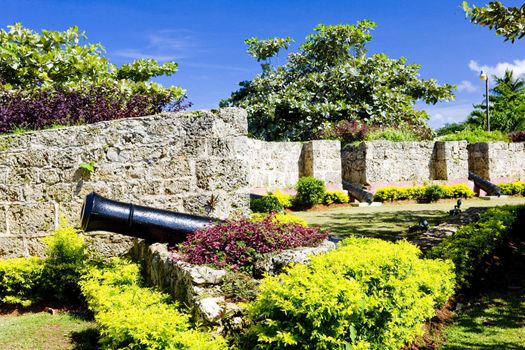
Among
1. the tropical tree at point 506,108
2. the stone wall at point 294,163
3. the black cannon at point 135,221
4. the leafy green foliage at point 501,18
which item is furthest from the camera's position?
the tropical tree at point 506,108

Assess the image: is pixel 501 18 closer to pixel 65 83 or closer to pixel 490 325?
pixel 490 325

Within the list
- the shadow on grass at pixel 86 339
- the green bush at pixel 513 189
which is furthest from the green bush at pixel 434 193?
the shadow on grass at pixel 86 339

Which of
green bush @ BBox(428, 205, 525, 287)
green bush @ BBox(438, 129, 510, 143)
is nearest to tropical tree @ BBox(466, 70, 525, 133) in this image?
green bush @ BBox(438, 129, 510, 143)

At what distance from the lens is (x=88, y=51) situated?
16156 mm

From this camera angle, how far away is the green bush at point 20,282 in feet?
21.1

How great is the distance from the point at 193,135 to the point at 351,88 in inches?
747

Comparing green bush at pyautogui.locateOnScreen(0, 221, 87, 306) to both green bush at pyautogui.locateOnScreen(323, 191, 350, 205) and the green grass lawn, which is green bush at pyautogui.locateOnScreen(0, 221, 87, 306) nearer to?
the green grass lawn

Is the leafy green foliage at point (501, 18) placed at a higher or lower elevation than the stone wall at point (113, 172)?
higher

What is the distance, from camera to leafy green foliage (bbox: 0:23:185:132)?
34.1 feet

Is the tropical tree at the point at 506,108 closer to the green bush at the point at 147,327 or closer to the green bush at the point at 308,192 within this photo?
the green bush at the point at 308,192

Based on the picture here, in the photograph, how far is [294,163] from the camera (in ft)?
60.0

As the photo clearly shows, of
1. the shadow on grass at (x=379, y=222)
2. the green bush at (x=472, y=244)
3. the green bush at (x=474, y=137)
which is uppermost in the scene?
the green bush at (x=474, y=137)

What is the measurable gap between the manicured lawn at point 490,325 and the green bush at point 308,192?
33.7ft

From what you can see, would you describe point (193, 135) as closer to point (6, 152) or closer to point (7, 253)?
point (6, 152)
